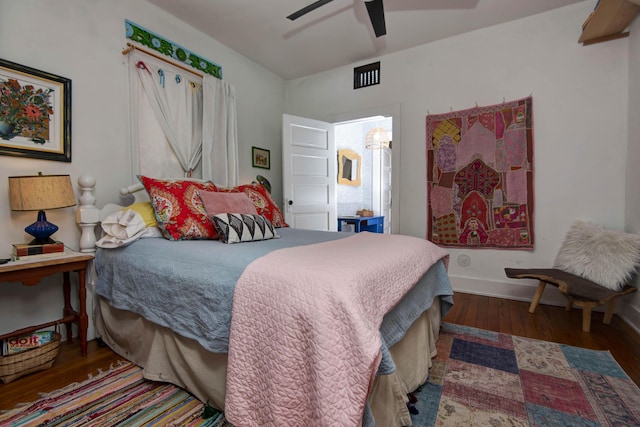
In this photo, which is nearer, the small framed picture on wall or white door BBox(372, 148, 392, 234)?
the small framed picture on wall

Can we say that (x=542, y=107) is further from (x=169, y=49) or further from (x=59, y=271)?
(x=59, y=271)

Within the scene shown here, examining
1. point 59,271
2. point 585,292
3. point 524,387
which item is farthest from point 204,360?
point 585,292

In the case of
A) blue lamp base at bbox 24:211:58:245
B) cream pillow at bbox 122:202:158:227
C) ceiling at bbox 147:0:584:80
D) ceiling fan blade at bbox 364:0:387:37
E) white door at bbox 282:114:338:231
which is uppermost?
ceiling at bbox 147:0:584:80

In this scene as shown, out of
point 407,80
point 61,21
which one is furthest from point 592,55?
point 61,21

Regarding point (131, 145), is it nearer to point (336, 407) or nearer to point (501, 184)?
point (336, 407)

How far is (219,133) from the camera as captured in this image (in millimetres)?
3012

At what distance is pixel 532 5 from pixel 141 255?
369 centimetres

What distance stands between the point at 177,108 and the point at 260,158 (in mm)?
1177

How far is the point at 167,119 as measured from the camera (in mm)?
2596

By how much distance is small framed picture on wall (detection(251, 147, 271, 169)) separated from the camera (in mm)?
3617

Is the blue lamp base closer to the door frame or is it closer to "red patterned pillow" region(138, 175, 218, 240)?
"red patterned pillow" region(138, 175, 218, 240)

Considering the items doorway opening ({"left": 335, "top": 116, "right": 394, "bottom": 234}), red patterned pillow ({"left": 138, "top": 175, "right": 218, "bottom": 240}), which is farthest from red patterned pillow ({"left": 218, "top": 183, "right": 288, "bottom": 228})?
doorway opening ({"left": 335, "top": 116, "right": 394, "bottom": 234})

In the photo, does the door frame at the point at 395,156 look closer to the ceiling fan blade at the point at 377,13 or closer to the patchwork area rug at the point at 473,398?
the ceiling fan blade at the point at 377,13

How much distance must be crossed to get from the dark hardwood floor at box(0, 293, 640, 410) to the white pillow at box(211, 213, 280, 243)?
1.04m
